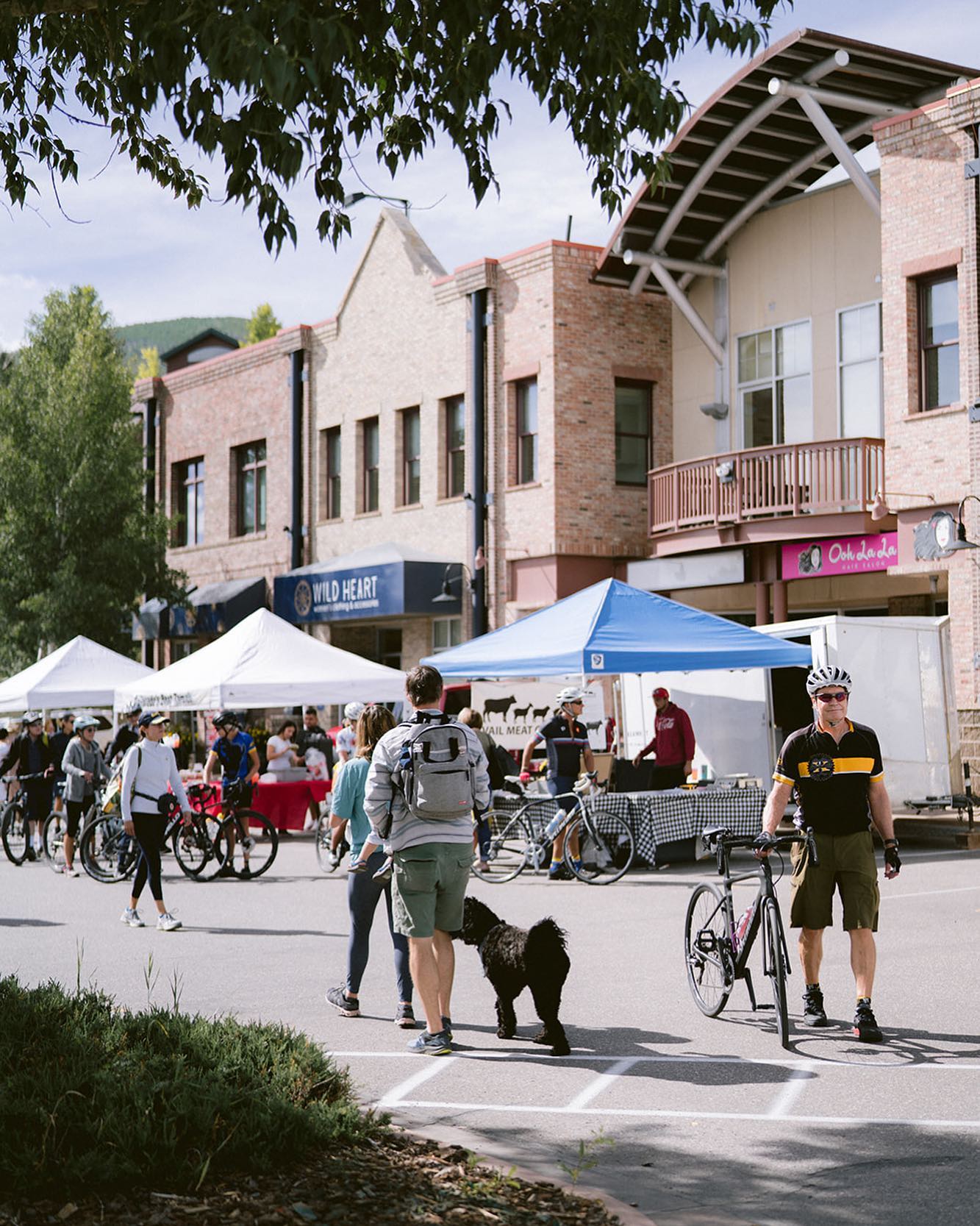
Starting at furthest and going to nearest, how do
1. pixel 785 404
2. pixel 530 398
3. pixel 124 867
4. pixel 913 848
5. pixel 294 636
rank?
pixel 530 398 < pixel 785 404 < pixel 294 636 < pixel 913 848 < pixel 124 867

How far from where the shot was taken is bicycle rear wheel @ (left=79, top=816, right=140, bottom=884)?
17250 mm

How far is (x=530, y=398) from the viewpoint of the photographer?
29.3 meters

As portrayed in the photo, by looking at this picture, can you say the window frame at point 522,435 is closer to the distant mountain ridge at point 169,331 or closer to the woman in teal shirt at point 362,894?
the woman in teal shirt at point 362,894

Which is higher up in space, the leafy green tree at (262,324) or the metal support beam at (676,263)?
the leafy green tree at (262,324)

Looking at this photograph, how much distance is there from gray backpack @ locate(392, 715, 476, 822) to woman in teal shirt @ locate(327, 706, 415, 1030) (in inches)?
39.4

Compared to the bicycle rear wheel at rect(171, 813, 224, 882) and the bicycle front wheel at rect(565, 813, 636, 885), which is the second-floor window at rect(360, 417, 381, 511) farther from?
the bicycle front wheel at rect(565, 813, 636, 885)

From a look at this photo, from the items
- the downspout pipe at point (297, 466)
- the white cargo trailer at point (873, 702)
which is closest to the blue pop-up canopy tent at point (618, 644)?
the white cargo trailer at point (873, 702)

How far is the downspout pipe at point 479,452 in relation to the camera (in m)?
29.5

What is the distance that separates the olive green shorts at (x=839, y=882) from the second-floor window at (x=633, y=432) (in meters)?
21.3

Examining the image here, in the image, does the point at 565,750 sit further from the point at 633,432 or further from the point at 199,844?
the point at 633,432

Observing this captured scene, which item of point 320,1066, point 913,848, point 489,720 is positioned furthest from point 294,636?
point 320,1066

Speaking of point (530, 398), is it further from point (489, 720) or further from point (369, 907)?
point (369, 907)

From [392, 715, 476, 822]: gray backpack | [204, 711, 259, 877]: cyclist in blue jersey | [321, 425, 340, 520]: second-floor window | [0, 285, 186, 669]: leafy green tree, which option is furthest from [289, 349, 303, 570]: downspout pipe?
[392, 715, 476, 822]: gray backpack

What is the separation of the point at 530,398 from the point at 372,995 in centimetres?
2054
